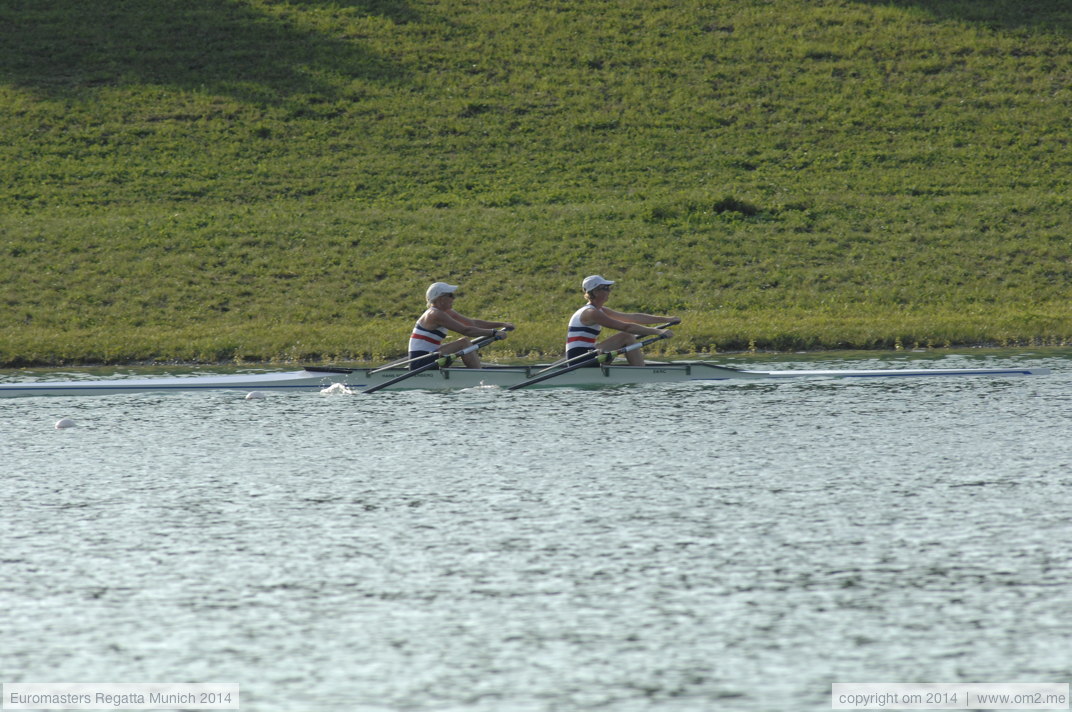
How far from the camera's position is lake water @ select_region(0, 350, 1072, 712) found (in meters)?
7.91

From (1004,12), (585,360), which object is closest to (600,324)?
(585,360)

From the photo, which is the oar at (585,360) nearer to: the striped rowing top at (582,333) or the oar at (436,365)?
the striped rowing top at (582,333)

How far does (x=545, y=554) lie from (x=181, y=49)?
47.1 meters

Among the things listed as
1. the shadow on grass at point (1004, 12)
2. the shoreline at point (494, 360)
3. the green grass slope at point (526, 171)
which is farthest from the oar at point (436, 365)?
the shadow on grass at point (1004, 12)

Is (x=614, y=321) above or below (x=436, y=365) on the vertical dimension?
above

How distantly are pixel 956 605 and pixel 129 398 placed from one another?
14548 millimetres

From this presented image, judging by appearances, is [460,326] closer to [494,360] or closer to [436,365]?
[436,365]

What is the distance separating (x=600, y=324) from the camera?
19.8m

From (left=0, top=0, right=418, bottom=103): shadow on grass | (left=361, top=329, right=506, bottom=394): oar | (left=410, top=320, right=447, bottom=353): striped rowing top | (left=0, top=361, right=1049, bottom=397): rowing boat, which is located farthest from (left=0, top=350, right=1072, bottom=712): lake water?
(left=0, top=0, right=418, bottom=103): shadow on grass

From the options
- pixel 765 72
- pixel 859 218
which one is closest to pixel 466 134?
pixel 765 72

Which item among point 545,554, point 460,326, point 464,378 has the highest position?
point 460,326

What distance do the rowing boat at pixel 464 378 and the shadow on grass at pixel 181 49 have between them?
101 feet

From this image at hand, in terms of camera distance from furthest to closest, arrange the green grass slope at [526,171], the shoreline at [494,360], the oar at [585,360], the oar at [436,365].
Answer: the green grass slope at [526,171]
the shoreline at [494,360]
the oar at [436,365]
the oar at [585,360]

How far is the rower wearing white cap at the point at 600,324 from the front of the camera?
64.1ft
